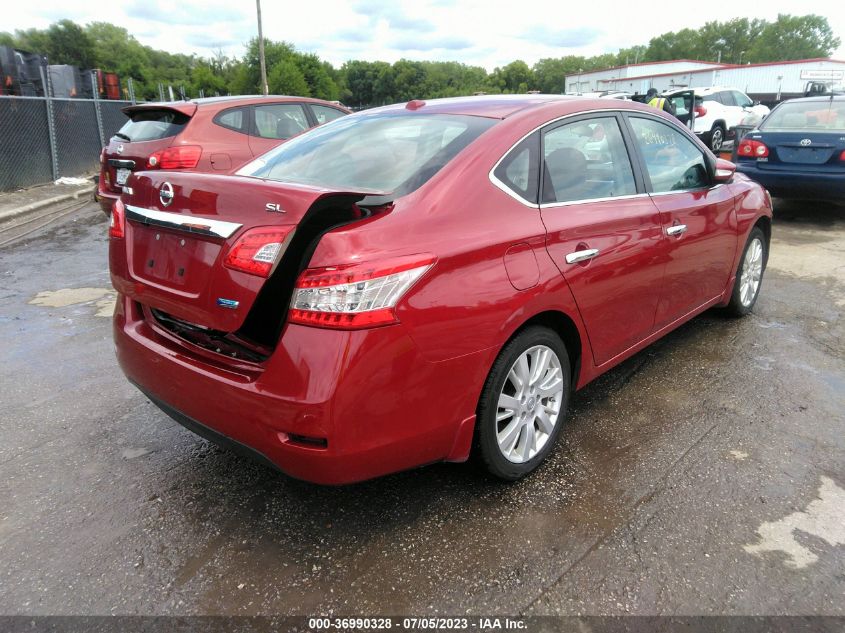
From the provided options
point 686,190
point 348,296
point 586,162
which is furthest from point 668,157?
point 348,296

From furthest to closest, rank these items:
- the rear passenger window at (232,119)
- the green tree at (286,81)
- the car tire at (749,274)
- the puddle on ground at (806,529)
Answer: the green tree at (286,81)
the rear passenger window at (232,119)
the car tire at (749,274)
the puddle on ground at (806,529)

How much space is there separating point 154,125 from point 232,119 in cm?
84

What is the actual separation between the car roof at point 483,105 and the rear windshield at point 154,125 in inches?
168

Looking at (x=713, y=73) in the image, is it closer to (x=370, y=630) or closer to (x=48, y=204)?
(x=48, y=204)

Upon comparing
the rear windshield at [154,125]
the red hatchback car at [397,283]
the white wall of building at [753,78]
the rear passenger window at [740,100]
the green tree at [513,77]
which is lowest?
the red hatchback car at [397,283]

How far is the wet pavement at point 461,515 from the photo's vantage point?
2.20m

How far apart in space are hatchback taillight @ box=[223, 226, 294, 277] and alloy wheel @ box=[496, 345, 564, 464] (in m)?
1.04

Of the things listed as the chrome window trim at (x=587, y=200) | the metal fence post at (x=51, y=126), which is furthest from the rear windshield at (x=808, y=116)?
the metal fence post at (x=51, y=126)

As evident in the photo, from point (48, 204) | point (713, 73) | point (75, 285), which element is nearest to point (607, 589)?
point (75, 285)

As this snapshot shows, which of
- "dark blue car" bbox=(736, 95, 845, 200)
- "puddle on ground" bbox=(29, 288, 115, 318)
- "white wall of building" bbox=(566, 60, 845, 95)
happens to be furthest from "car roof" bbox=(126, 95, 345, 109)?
"white wall of building" bbox=(566, 60, 845, 95)

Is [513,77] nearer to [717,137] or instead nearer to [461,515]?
[717,137]

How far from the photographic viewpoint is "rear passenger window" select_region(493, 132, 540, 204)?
2.67 m

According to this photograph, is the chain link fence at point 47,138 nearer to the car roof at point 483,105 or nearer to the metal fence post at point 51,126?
the metal fence post at point 51,126

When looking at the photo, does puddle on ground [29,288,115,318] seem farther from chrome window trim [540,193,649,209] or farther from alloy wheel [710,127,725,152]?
alloy wheel [710,127,725,152]
